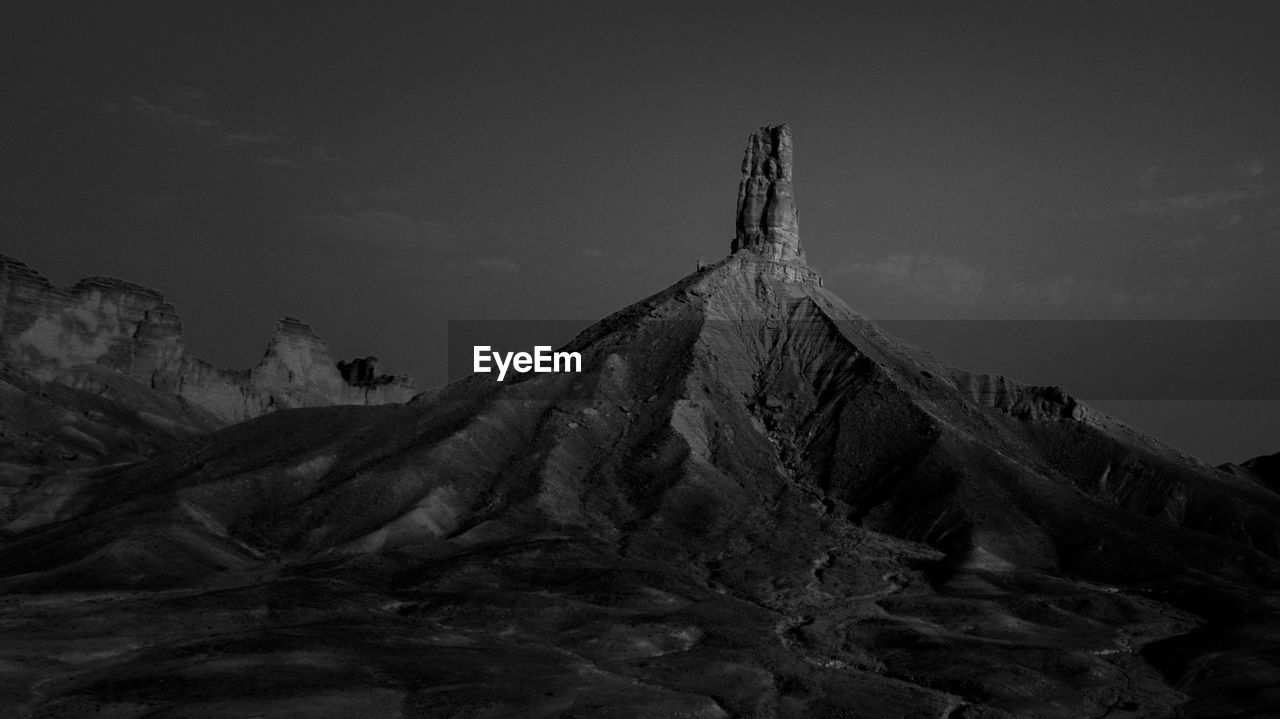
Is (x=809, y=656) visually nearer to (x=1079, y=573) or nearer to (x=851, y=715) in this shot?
(x=851, y=715)

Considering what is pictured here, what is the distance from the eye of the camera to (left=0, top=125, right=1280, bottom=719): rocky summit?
8538 cm

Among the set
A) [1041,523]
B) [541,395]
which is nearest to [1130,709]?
[1041,523]

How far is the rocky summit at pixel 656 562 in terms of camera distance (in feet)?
280

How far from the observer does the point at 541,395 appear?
603ft

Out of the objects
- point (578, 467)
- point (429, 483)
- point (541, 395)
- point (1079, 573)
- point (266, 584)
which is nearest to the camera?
point (266, 584)

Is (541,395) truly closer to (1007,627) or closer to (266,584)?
(266,584)

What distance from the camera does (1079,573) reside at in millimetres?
141500

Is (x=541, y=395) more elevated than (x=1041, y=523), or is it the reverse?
(x=541, y=395)

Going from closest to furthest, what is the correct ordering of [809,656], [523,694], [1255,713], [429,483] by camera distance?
1. [523,694]
2. [1255,713]
3. [809,656]
4. [429,483]

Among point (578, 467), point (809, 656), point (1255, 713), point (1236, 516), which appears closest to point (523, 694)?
point (809, 656)

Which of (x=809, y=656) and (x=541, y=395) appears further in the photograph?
(x=541, y=395)

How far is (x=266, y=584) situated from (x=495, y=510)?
134 feet

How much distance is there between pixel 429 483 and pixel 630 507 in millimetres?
27279

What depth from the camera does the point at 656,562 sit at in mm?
135875
